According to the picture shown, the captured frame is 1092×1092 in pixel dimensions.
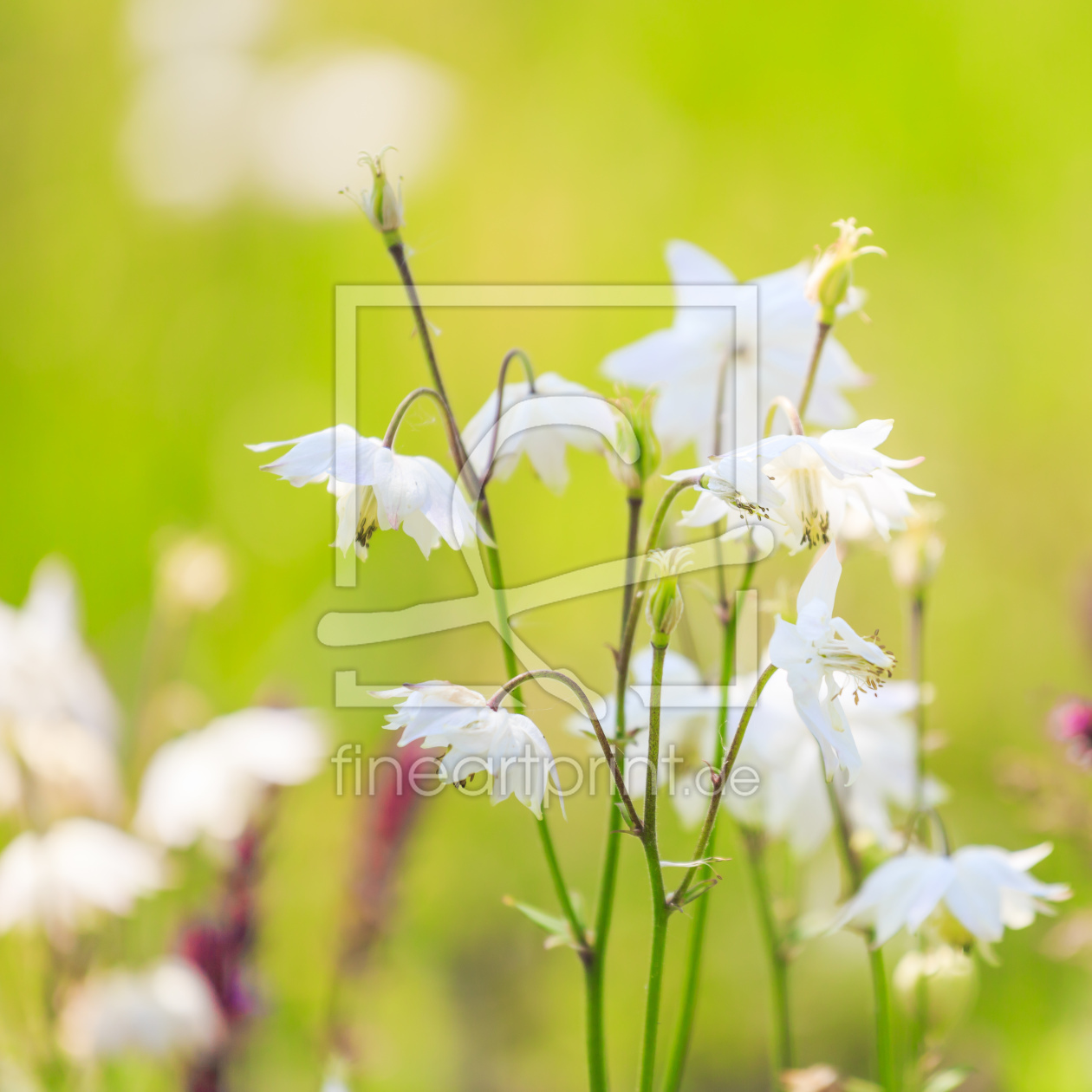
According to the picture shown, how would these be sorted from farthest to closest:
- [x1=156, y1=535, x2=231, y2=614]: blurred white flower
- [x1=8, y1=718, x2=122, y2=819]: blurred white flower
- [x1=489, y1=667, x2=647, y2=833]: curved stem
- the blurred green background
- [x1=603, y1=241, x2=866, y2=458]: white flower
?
the blurred green background, [x1=156, y1=535, x2=231, y2=614]: blurred white flower, [x1=8, y1=718, x2=122, y2=819]: blurred white flower, [x1=603, y1=241, x2=866, y2=458]: white flower, [x1=489, y1=667, x2=647, y2=833]: curved stem

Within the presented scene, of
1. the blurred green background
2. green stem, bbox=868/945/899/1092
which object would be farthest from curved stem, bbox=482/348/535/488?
the blurred green background

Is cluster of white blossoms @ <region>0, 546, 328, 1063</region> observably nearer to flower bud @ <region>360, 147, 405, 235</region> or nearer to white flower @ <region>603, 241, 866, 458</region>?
white flower @ <region>603, 241, 866, 458</region>

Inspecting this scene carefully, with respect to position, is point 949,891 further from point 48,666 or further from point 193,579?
point 48,666

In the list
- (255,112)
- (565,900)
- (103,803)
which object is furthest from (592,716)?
(255,112)

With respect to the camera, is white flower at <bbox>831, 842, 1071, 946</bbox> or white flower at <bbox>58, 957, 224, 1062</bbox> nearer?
white flower at <bbox>831, 842, 1071, 946</bbox>

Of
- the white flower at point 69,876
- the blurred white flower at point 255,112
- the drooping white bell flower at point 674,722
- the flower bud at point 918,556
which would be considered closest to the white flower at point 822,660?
the drooping white bell flower at point 674,722

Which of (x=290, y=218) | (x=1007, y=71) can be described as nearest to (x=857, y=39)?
(x=1007, y=71)
